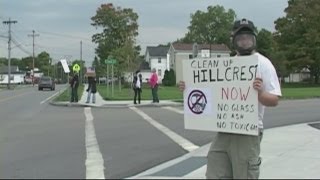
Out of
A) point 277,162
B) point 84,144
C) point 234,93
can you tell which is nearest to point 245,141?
point 234,93

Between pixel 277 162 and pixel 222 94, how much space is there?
168 inches

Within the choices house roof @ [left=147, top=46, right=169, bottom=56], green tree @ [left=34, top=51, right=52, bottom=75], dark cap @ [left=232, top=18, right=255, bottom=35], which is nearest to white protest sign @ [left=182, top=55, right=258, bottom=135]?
dark cap @ [left=232, top=18, right=255, bottom=35]

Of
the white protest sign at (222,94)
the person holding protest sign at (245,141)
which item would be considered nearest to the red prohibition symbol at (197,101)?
the white protest sign at (222,94)

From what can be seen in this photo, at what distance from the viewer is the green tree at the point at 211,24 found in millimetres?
134750

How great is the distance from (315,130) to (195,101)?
1038 cm

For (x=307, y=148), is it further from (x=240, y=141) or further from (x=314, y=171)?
(x=240, y=141)

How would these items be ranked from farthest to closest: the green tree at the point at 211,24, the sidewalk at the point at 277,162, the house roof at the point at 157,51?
the green tree at the point at 211,24, the house roof at the point at 157,51, the sidewalk at the point at 277,162

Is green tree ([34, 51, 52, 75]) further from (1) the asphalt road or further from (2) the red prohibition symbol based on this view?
(2) the red prohibition symbol

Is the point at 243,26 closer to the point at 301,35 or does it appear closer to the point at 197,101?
the point at 197,101

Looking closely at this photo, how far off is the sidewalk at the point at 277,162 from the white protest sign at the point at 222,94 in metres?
2.51

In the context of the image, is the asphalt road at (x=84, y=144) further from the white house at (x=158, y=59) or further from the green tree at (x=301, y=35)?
the white house at (x=158, y=59)

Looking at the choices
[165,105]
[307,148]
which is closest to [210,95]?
[307,148]

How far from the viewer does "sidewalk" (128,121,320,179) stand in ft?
29.4

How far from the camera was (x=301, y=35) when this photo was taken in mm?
84062
